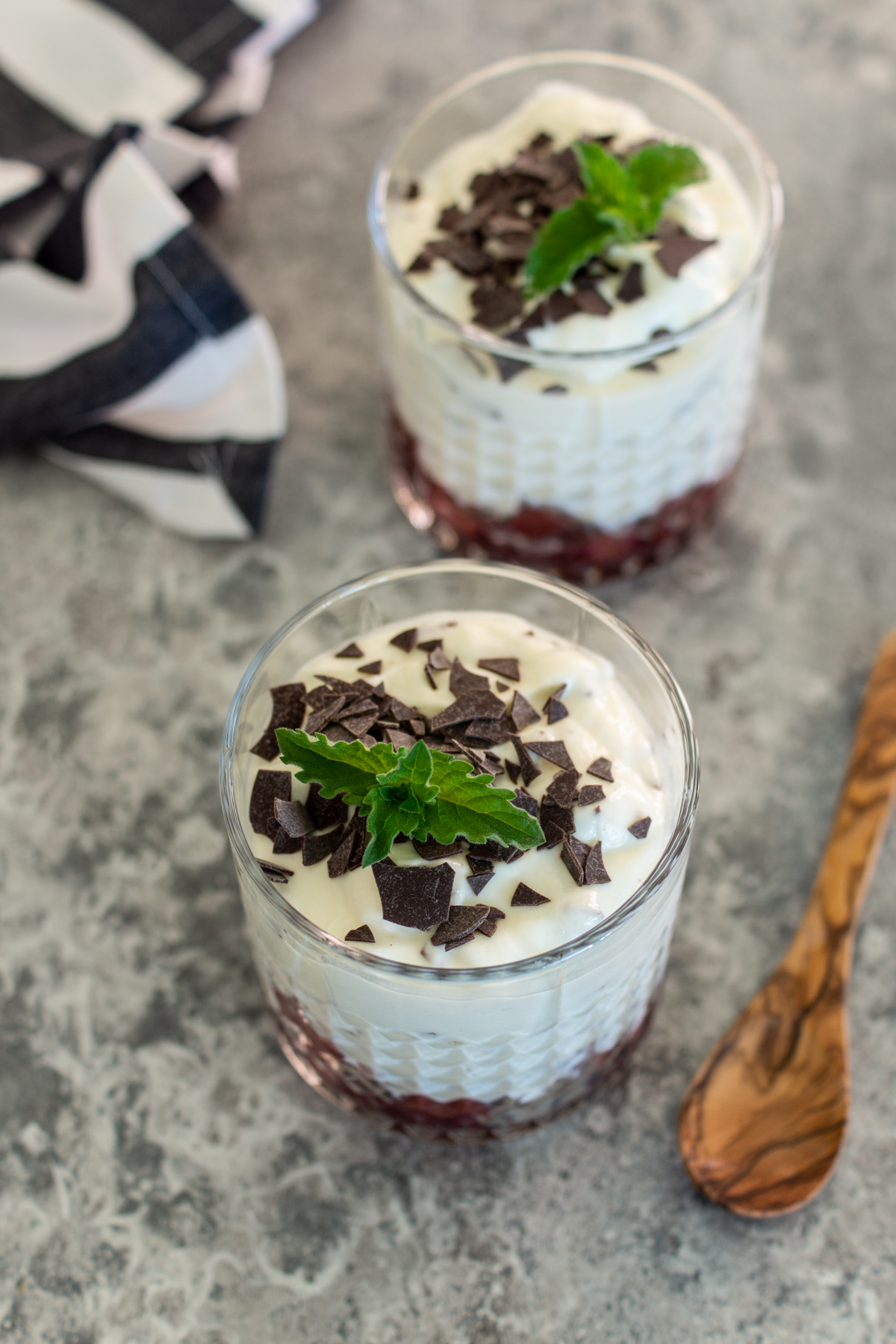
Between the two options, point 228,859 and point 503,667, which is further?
point 228,859

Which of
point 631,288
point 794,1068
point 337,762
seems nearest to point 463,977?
point 337,762

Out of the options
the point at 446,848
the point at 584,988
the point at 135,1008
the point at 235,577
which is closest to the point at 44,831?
the point at 135,1008

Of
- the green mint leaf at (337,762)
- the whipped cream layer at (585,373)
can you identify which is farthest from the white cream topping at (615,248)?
the green mint leaf at (337,762)

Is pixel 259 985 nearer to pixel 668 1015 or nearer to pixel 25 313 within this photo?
pixel 668 1015

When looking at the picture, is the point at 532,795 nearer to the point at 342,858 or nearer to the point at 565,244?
the point at 342,858

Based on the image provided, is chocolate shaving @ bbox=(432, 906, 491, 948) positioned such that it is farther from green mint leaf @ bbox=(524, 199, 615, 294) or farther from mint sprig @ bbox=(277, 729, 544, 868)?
green mint leaf @ bbox=(524, 199, 615, 294)

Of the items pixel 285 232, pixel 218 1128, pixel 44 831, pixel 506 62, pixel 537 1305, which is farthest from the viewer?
pixel 285 232
